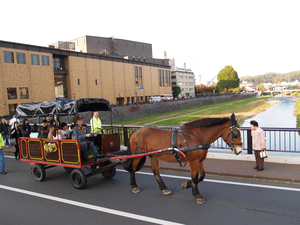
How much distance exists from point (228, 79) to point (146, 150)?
11519 cm

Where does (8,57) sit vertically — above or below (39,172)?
above

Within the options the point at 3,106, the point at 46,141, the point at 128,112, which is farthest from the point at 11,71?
the point at 46,141

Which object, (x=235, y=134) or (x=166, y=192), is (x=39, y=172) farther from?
(x=235, y=134)

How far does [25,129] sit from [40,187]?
265 inches

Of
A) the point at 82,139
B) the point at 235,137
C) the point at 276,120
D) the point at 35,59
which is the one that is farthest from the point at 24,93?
the point at 235,137

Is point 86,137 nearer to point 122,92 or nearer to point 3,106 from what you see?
point 3,106

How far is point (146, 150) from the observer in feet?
20.4

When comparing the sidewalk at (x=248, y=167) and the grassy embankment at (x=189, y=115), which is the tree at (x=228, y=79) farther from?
the sidewalk at (x=248, y=167)

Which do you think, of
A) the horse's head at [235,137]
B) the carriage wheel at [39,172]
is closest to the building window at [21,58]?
the carriage wheel at [39,172]

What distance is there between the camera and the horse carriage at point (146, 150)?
5.45 m

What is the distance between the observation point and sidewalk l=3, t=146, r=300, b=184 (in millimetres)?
6904

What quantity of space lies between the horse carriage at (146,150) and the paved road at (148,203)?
38cm

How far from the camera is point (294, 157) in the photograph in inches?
311

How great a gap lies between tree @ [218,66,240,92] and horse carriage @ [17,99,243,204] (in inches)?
4436
